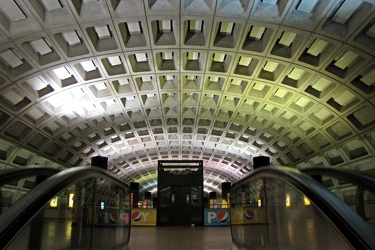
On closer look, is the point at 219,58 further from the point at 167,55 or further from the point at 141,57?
the point at 141,57

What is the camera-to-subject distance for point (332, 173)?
3.62 m

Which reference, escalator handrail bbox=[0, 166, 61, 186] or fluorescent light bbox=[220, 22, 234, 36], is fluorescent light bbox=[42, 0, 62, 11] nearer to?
fluorescent light bbox=[220, 22, 234, 36]

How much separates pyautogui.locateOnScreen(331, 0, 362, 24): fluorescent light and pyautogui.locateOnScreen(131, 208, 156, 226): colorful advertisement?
51.2 feet

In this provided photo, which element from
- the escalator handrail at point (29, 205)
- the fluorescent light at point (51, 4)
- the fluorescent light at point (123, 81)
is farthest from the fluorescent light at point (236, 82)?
the escalator handrail at point (29, 205)

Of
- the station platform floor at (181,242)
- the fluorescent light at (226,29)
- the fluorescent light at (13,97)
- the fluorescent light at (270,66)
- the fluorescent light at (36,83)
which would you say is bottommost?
the station platform floor at (181,242)

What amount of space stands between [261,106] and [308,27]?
323 inches

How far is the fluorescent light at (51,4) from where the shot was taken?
1127 centimetres

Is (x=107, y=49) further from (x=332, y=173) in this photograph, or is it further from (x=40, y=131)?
(x=332, y=173)

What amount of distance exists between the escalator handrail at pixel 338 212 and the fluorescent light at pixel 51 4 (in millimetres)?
11109

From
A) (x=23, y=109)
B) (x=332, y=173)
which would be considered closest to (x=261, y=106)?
(x=23, y=109)

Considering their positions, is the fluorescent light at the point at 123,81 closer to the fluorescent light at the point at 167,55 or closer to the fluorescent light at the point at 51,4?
the fluorescent light at the point at 167,55

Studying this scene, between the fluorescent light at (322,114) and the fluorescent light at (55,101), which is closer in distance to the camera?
the fluorescent light at (55,101)

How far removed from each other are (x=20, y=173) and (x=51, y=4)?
9782 millimetres

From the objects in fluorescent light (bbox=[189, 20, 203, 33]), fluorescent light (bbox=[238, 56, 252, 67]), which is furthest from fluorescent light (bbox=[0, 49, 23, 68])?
fluorescent light (bbox=[238, 56, 252, 67])
